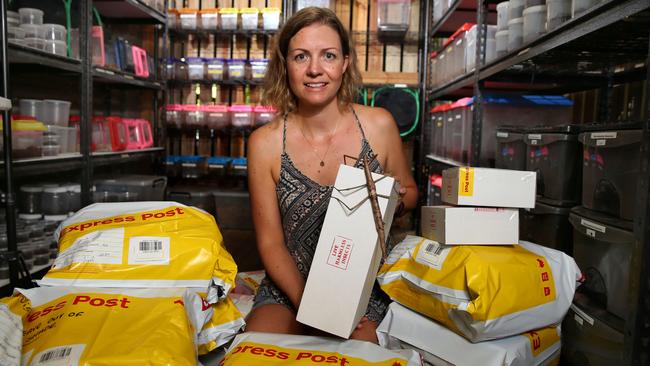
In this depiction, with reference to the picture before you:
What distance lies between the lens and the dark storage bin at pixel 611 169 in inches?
49.5

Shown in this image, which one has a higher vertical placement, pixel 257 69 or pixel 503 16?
pixel 257 69

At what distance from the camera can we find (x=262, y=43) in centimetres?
526

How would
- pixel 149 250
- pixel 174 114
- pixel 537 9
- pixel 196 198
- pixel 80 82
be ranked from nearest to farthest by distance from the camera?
1. pixel 149 250
2. pixel 537 9
3. pixel 80 82
4. pixel 196 198
5. pixel 174 114

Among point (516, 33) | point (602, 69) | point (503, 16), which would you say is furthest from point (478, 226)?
point (602, 69)

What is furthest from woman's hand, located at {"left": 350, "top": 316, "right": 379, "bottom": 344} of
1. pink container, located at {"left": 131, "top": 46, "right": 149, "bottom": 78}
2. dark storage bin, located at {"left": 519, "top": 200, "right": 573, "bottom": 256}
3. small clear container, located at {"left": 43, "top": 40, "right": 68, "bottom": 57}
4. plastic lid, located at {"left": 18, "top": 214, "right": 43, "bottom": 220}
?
pink container, located at {"left": 131, "top": 46, "right": 149, "bottom": 78}

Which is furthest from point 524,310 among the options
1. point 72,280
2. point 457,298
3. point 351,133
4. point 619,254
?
point 72,280

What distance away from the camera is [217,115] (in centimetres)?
486

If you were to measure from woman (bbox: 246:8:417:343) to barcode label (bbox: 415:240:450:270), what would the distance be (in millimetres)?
204

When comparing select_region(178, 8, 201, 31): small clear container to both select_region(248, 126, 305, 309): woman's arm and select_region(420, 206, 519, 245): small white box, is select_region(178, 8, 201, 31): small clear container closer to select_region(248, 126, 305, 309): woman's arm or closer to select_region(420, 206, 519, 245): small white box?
select_region(248, 126, 305, 309): woman's arm

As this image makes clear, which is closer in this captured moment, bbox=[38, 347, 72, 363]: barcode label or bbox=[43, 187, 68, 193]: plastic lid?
bbox=[38, 347, 72, 363]: barcode label

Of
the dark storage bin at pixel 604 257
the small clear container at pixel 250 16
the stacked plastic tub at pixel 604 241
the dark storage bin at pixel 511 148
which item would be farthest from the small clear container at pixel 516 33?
the small clear container at pixel 250 16

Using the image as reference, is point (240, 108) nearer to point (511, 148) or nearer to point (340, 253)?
point (511, 148)

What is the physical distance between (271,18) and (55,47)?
2331 millimetres

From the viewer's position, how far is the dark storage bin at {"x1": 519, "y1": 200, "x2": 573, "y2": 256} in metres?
1.67
